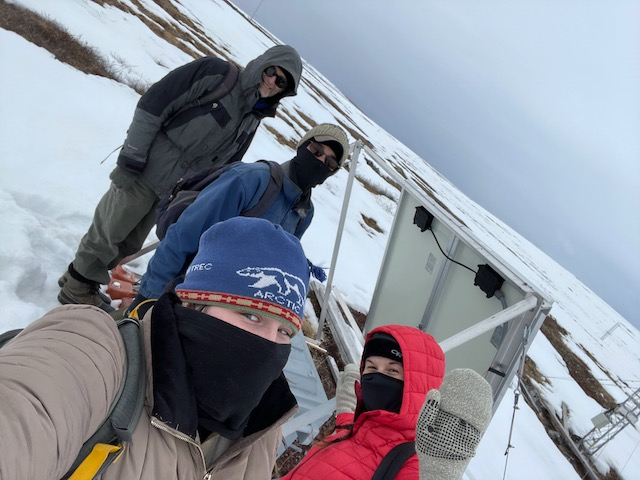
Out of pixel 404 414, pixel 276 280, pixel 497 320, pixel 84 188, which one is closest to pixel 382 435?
pixel 404 414

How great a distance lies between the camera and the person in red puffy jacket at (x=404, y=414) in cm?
129

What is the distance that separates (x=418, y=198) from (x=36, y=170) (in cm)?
384

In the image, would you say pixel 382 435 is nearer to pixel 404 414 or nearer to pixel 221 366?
pixel 404 414

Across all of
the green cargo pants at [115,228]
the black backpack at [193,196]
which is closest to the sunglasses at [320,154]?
the black backpack at [193,196]

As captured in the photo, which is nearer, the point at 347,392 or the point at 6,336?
the point at 6,336

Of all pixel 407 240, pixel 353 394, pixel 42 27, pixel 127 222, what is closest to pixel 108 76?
pixel 42 27

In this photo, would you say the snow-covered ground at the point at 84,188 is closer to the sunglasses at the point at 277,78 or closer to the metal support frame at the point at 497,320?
the sunglasses at the point at 277,78

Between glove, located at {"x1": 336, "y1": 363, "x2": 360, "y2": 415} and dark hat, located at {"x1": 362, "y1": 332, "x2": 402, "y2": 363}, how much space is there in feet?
0.68

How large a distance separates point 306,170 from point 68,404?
1.83 m

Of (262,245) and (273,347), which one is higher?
(262,245)

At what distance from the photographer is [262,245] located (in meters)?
1.19

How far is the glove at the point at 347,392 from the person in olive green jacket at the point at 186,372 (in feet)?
3.27

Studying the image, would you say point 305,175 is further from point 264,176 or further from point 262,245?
point 262,245

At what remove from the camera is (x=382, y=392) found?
6.25ft
